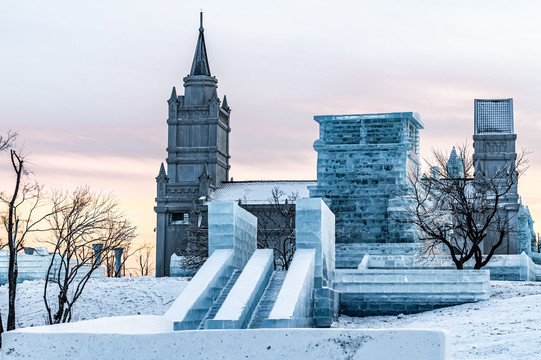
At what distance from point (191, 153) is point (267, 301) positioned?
184ft

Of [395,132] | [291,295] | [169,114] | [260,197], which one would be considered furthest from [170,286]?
[169,114]

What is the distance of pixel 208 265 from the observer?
57.4 feet

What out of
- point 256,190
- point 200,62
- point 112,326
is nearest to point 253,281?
point 112,326

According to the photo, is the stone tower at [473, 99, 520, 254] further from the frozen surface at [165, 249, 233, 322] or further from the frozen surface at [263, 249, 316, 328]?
the frozen surface at [263, 249, 316, 328]

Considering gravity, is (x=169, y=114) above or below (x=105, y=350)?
above

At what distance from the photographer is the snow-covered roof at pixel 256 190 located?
67.1 meters

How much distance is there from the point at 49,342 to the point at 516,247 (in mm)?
58826

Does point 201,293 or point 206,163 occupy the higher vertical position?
point 206,163

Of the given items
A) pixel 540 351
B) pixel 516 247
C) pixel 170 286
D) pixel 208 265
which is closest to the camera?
pixel 540 351

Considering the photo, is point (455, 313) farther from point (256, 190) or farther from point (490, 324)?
point (256, 190)

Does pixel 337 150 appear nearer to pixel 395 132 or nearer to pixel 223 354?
pixel 395 132

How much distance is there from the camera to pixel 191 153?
72.4m

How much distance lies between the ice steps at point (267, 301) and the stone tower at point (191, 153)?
5005 cm

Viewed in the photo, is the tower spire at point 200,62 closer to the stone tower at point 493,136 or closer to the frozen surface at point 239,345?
the stone tower at point 493,136
